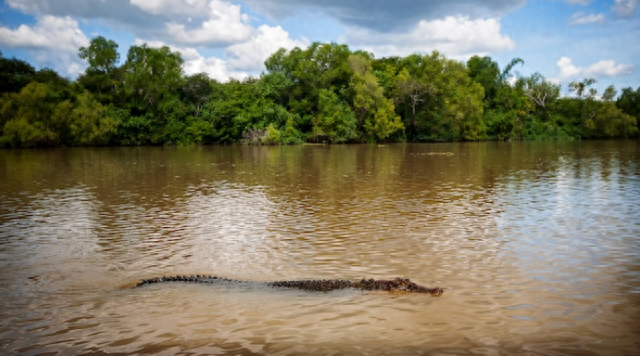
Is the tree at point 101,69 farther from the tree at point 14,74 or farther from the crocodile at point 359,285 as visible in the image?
the crocodile at point 359,285

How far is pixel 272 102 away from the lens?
87.6m

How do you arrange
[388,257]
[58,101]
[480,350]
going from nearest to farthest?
[480,350] < [388,257] < [58,101]

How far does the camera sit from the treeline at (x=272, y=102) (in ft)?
264

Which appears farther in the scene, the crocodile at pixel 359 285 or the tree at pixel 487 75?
the tree at pixel 487 75

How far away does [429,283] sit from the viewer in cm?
898

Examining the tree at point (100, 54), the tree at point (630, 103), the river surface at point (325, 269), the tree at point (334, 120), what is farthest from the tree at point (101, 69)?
the tree at point (630, 103)

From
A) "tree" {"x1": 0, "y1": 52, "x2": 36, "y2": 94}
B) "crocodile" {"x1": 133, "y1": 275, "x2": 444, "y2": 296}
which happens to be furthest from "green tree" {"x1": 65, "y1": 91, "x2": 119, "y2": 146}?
"crocodile" {"x1": 133, "y1": 275, "x2": 444, "y2": 296}

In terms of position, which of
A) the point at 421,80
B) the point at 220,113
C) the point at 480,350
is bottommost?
the point at 480,350

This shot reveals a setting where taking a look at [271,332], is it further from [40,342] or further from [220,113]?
[220,113]

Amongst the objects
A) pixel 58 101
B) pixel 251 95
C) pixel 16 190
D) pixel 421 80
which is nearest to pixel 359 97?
pixel 421 80

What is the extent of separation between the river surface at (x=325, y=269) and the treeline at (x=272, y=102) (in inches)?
2466

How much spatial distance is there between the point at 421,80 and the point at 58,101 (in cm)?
6706

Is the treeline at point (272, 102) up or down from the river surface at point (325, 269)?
up

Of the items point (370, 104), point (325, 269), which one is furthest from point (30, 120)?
point (325, 269)
